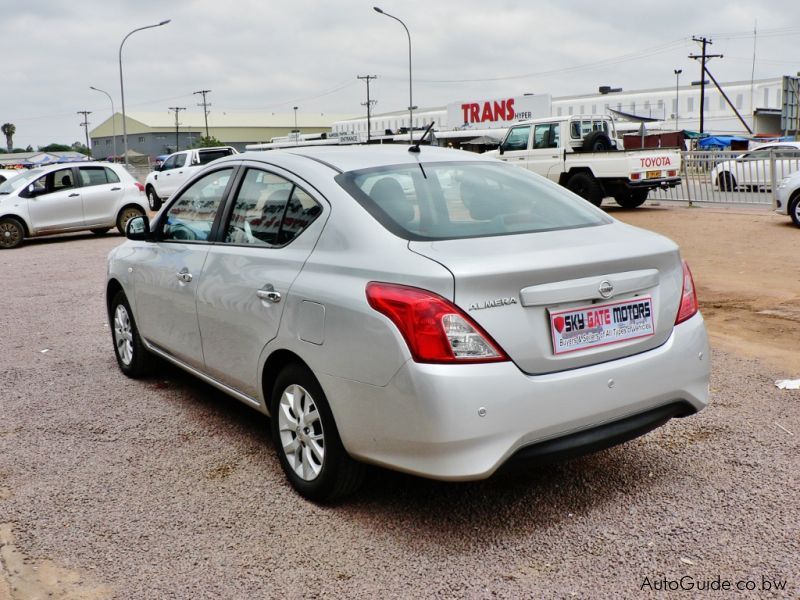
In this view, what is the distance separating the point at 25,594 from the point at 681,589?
7.82 ft

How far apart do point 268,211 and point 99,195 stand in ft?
49.4

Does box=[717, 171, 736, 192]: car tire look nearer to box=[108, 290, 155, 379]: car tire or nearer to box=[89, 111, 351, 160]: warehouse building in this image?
box=[108, 290, 155, 379]: car tire

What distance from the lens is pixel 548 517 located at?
356cm

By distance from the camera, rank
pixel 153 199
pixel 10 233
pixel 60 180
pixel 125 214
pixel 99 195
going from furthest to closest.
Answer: pixel 153 199
pixel 125 214
pixel 99 195
pixel 60 180
pixel 10 233

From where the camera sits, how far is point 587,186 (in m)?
19.3

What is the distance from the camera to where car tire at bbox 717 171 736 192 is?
19969 mm

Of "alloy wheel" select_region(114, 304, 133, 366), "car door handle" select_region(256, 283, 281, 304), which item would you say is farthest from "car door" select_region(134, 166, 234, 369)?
"car door handle" select_region(256, 283, 281, 304)

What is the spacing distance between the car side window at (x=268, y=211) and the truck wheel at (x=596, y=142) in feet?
54.7

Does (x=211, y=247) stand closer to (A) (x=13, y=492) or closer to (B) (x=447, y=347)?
(A) (x=13, y=492)

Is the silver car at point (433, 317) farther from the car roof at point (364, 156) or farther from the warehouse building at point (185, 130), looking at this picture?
the warehouse building at point (185, 130)

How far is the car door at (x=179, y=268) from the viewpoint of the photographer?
4.68 metres

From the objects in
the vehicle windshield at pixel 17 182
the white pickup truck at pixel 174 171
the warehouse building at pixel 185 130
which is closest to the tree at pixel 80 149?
the warehouse building at pixel 185 130

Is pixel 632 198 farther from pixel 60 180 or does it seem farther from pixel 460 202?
pixel 460 202
